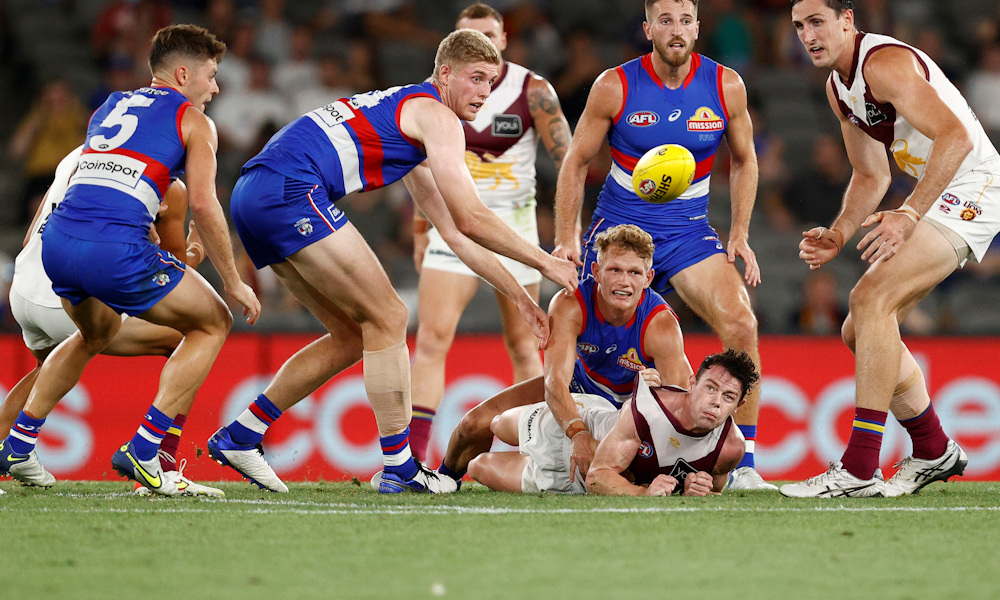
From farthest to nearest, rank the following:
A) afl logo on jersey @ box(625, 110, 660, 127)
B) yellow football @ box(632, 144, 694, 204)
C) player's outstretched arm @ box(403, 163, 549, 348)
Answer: afl logo on jersey @ box(625, 110, 660, 127) → yellow football @ box(632, 144, 694, 204) → player's outstretched arm @ box(403, 163, 549, 348)

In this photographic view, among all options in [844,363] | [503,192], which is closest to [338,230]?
[503,192]

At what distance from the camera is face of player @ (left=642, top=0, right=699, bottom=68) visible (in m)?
5.91

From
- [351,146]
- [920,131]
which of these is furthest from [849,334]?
[351,146]

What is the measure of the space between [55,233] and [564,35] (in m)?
8.74

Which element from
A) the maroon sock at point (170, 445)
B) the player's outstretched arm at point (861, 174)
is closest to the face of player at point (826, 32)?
the player's outstretched arm at point (861, 174)

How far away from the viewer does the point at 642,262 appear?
5.30 metres

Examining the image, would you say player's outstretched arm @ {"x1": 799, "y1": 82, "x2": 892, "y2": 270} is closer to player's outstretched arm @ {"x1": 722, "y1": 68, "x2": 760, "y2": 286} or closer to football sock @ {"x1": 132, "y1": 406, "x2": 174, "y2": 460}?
player's outstretched arm @ {"x1": 722, "y1": 68, "x2": 760, "y2": 286}

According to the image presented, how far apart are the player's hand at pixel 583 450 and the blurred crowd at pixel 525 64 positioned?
160 inches

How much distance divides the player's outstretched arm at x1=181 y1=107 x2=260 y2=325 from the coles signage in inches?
121

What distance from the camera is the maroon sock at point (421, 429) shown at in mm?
6371

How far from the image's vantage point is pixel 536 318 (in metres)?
4.98

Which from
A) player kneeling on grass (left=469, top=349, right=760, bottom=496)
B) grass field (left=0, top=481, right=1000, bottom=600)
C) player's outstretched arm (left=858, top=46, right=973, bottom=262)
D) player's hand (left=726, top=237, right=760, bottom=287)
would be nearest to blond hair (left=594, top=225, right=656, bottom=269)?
player kneeling on grass (left=469, top=349, right=760, bottom=496)

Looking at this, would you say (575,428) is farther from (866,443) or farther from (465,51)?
(465,51)

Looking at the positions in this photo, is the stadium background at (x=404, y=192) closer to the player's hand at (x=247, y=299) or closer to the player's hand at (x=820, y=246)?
the player's hand at (x=247, y=299)
